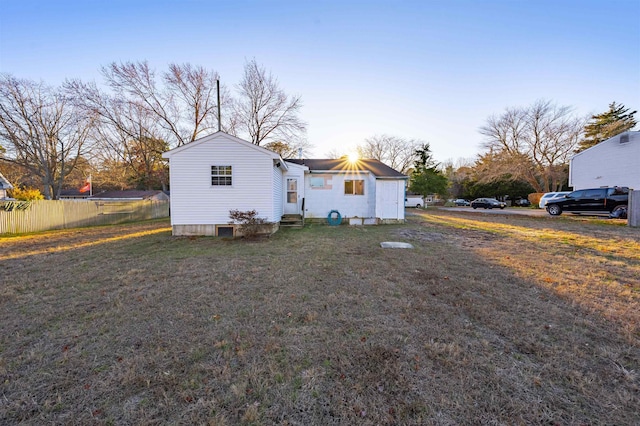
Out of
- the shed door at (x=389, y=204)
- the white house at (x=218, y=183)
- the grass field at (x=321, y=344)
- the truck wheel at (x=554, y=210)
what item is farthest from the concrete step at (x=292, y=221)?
the truck wheel at (x=554, y=210)

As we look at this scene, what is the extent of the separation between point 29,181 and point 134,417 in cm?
4605

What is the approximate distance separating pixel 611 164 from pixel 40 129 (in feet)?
145

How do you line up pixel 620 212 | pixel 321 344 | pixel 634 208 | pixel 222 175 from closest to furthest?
pixel 321 344, pixel 222 175, pixel 634 208, pixel 620 212

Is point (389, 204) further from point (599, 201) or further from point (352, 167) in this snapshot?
point (599, 201)

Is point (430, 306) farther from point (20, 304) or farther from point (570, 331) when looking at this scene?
point (20, 304)

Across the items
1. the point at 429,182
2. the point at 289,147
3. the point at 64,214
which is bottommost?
the point at 64,214

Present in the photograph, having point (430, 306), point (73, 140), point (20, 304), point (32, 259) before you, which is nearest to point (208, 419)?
point (430, 306)

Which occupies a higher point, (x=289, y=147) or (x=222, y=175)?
(x=289, y=147)

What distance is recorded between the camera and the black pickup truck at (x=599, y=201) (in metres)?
13.2

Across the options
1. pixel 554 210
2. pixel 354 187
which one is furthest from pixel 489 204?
pixel 354 187

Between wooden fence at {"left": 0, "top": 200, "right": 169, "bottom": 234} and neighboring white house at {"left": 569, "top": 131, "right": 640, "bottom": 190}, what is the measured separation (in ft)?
112

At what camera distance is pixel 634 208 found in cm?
1098

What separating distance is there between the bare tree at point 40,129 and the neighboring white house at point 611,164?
125 feet

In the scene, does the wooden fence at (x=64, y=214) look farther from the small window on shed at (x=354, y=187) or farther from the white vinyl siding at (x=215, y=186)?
the small window on shed at (x=354, y=187)
